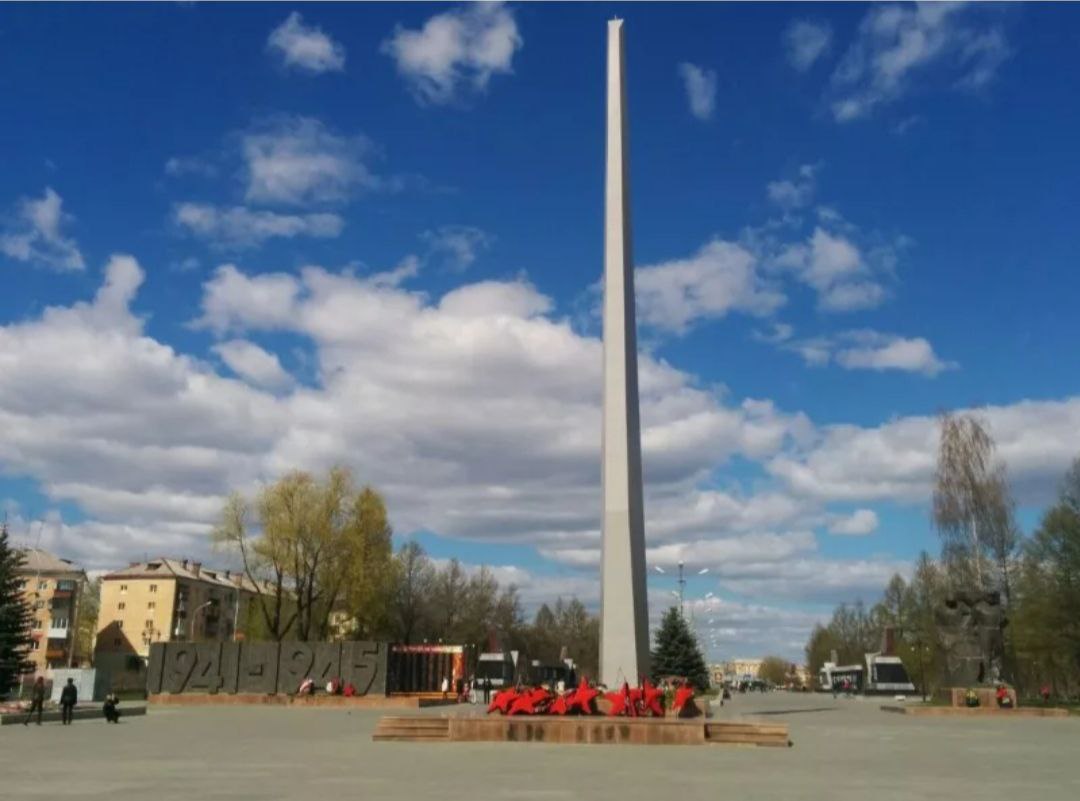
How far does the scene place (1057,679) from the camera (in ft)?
172

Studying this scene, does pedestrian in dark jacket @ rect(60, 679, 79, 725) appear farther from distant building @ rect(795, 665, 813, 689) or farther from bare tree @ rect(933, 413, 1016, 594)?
distant building @ rect(795, 665, 813, 689)

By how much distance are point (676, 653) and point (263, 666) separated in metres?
17.9

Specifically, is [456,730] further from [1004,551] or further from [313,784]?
[1004,551]

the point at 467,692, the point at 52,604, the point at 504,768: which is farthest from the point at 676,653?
the point at 52,604

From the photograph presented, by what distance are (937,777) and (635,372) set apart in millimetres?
12424

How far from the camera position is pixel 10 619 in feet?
A: 100

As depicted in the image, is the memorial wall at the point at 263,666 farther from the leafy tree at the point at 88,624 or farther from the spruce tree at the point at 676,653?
the leafy tree at the point at 88,624

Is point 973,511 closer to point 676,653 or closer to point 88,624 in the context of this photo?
point 676,653

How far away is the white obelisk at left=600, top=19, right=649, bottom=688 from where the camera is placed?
2070 cm

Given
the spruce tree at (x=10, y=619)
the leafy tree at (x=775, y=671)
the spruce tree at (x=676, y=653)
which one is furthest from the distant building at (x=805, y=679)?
the spruce tree at (x=10, y=619)

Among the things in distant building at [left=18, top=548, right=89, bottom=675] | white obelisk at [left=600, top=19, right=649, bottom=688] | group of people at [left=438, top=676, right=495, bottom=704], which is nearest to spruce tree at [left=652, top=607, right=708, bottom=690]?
group of people at [left=438, top=676, right=495, bottom=704]

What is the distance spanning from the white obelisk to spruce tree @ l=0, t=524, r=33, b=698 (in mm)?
19917

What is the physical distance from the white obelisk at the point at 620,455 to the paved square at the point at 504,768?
4.02 metres

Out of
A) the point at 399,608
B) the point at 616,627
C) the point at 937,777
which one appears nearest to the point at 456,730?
the point at 616,627
